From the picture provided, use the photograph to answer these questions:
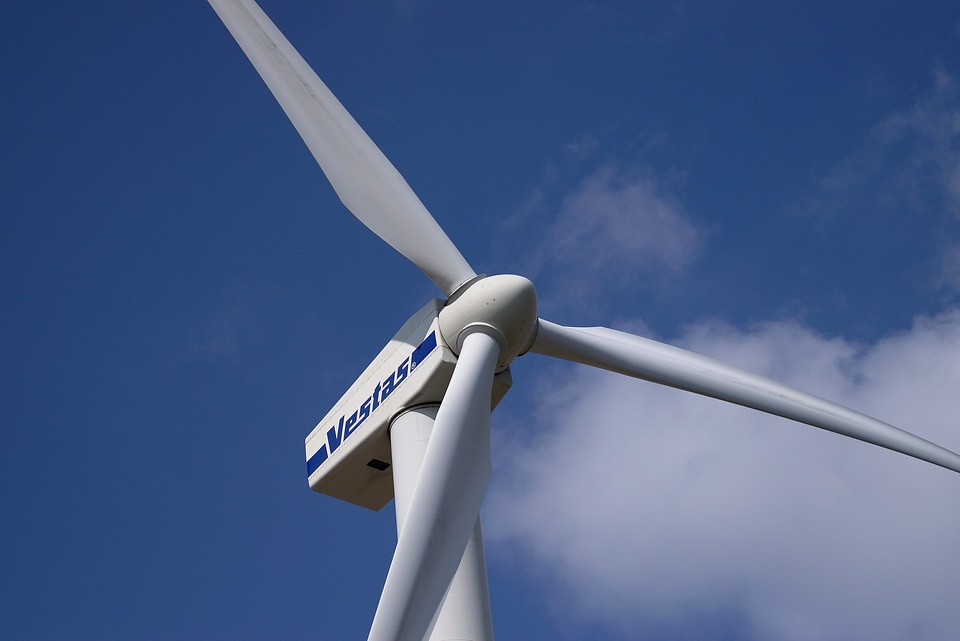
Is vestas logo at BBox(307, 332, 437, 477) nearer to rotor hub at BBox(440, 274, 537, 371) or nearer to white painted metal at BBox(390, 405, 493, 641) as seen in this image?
rotor hub at BBox(440, 274, 537, 371)

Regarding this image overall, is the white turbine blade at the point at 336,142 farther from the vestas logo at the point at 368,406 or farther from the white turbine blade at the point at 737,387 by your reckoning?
the white turbine blade at the point at 737,387

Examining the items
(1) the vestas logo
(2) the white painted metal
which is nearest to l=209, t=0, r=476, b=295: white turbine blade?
(1) the vestas logo

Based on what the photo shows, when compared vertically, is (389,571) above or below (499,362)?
below

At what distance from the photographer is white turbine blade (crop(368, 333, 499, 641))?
8.05 meters

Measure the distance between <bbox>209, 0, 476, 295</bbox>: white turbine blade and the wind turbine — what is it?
0.6 inches

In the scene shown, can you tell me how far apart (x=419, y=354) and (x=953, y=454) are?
6.30 metres

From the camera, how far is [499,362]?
34.6 ft

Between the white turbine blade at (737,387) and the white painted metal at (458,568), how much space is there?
2.08m

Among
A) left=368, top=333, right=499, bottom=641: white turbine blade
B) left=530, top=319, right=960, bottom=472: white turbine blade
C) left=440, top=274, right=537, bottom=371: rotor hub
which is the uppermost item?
left=530, top=319, right=960, bottom=472: white turbine blade

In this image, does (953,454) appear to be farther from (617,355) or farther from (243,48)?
(243,48)

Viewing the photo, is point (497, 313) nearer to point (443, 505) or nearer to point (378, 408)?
point (378, 408)

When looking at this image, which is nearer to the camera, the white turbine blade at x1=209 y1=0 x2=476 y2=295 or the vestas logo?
the vestas logo

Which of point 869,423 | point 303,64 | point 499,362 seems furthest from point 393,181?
point 869,423

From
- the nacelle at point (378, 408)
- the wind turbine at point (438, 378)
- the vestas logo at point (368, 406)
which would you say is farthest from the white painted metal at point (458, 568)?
the vestas logo at point (368, 406)
